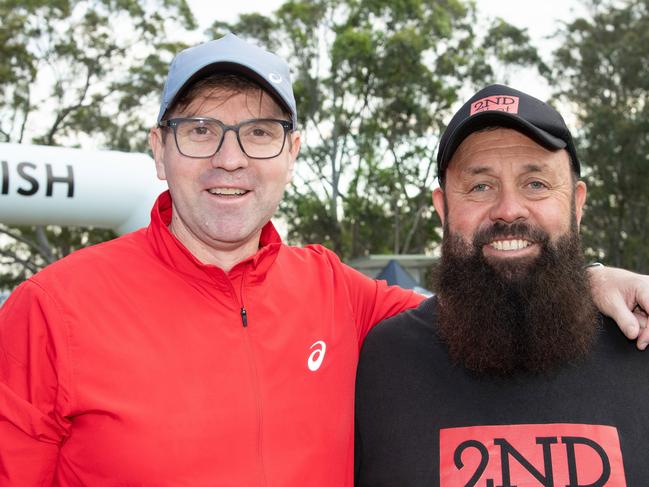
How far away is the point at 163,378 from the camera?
1.97m

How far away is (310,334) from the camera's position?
2.31 metres

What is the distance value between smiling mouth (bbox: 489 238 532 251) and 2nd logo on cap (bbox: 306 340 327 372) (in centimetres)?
67

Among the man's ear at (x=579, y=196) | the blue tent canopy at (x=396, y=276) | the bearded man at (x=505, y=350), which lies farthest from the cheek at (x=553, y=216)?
the blue tent canopy at (x=396, y=276)

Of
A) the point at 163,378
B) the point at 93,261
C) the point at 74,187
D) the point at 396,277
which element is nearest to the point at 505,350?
the point at 163,378

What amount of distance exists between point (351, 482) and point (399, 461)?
0.18m

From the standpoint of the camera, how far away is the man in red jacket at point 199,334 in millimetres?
1893

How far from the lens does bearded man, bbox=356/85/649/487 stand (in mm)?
2045

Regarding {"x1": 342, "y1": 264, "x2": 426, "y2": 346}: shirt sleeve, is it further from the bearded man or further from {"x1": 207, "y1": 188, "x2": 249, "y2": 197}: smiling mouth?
{"x1": 207, "y1": 188, "x2": 249, "y2": 197}: smiling mouth

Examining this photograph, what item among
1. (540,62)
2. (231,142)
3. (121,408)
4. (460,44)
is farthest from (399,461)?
(540,62)

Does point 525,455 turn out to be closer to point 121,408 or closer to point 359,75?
point 121,408

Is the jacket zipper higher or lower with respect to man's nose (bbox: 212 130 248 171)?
lower

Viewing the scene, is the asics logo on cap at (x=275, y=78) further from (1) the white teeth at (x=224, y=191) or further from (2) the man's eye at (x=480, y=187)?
(2) the man's eye at (x=480, y=187)

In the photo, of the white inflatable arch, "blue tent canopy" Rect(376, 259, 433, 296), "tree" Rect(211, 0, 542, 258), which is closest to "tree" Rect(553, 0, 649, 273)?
"tree" Rect(211, 0, 542, 258)

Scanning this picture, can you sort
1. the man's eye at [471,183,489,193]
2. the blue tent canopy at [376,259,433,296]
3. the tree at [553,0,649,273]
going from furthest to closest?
1. the tree at [553,0,649,273]
2. the blue tent canopy at [376,259,433,296]
3. the man's eye at [471,183,489,193]
